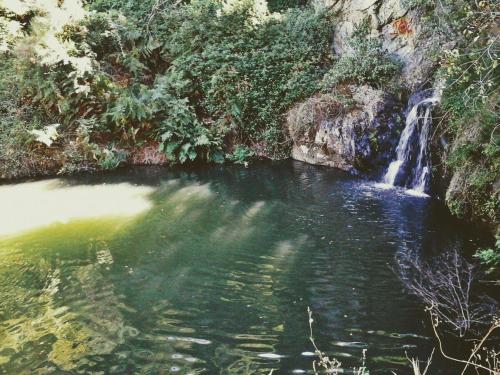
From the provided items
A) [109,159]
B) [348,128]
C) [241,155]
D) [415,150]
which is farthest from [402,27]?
[109,159]

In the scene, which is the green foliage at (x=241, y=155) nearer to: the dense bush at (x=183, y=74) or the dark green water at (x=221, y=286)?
the dense bush at (x=183, y=74)

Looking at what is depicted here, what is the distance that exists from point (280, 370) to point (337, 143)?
8.54 m

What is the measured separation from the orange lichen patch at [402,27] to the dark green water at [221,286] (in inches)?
208

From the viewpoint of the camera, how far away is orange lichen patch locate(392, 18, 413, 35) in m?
12.5

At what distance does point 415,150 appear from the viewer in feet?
33.6

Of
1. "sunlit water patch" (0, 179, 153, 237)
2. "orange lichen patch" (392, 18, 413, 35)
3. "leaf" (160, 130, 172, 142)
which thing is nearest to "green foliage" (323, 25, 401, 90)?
"orange lichen patch" (392, 18, 413, 35)

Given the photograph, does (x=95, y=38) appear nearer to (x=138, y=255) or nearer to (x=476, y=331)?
(x=138, y=255)

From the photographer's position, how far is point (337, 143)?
12.1 meters

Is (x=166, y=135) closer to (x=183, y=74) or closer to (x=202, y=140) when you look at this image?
(x=202, y=140)

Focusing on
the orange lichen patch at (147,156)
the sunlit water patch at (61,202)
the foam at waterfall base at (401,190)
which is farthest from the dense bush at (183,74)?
the foam at waterfall base at (401,190)

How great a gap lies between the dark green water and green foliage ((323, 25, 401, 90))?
3753 millimetres

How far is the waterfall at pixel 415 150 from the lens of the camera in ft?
32.2

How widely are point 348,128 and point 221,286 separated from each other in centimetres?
705

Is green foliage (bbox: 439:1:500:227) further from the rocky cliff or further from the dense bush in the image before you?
the dense bush
